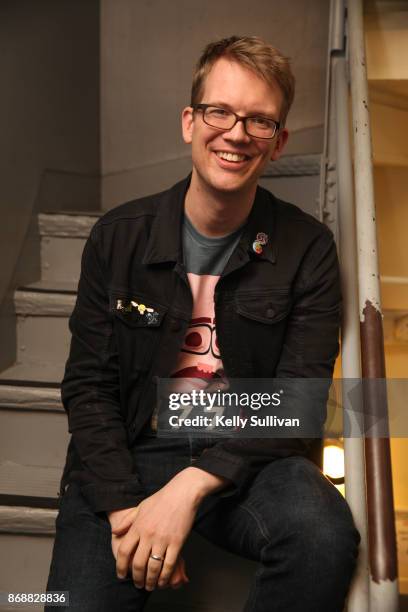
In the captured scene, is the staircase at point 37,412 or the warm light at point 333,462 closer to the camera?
the staircase at point 37,412

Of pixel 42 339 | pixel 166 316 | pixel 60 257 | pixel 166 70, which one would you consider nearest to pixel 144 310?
pixel 166 316

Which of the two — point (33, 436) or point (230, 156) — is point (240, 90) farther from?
point (33, 436)

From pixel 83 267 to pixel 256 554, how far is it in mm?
664

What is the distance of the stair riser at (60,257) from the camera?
7.66 ft

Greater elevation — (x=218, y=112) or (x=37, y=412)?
(x=218, y=112)

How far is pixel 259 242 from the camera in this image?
1417 mm

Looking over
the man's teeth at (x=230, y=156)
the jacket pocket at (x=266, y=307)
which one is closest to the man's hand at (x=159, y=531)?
the jacket pocket at (x=266, y=307)

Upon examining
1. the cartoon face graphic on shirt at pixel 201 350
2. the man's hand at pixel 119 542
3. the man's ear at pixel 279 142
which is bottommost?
the man's hand at pixel 119 542

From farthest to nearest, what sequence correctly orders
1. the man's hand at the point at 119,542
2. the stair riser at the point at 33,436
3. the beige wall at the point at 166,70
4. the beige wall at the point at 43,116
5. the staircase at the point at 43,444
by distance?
the beige wall at the point at 166,70, the beige wall at the point at 43,116, the stair riser at the point at 33,436, the staircase at the point at 43,444, the man's hand at the point at 119,542

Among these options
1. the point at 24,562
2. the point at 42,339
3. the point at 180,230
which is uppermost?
the point at 180,230

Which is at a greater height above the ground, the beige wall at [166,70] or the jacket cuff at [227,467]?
the beige wall at [166,70]

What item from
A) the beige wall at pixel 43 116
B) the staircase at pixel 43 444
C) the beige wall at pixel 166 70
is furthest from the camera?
the beige wall at pixel 166 70

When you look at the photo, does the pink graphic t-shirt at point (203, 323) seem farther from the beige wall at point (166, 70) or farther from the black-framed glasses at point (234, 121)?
the beige wall at point (166, 70)

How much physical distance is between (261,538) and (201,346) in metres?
0.40
